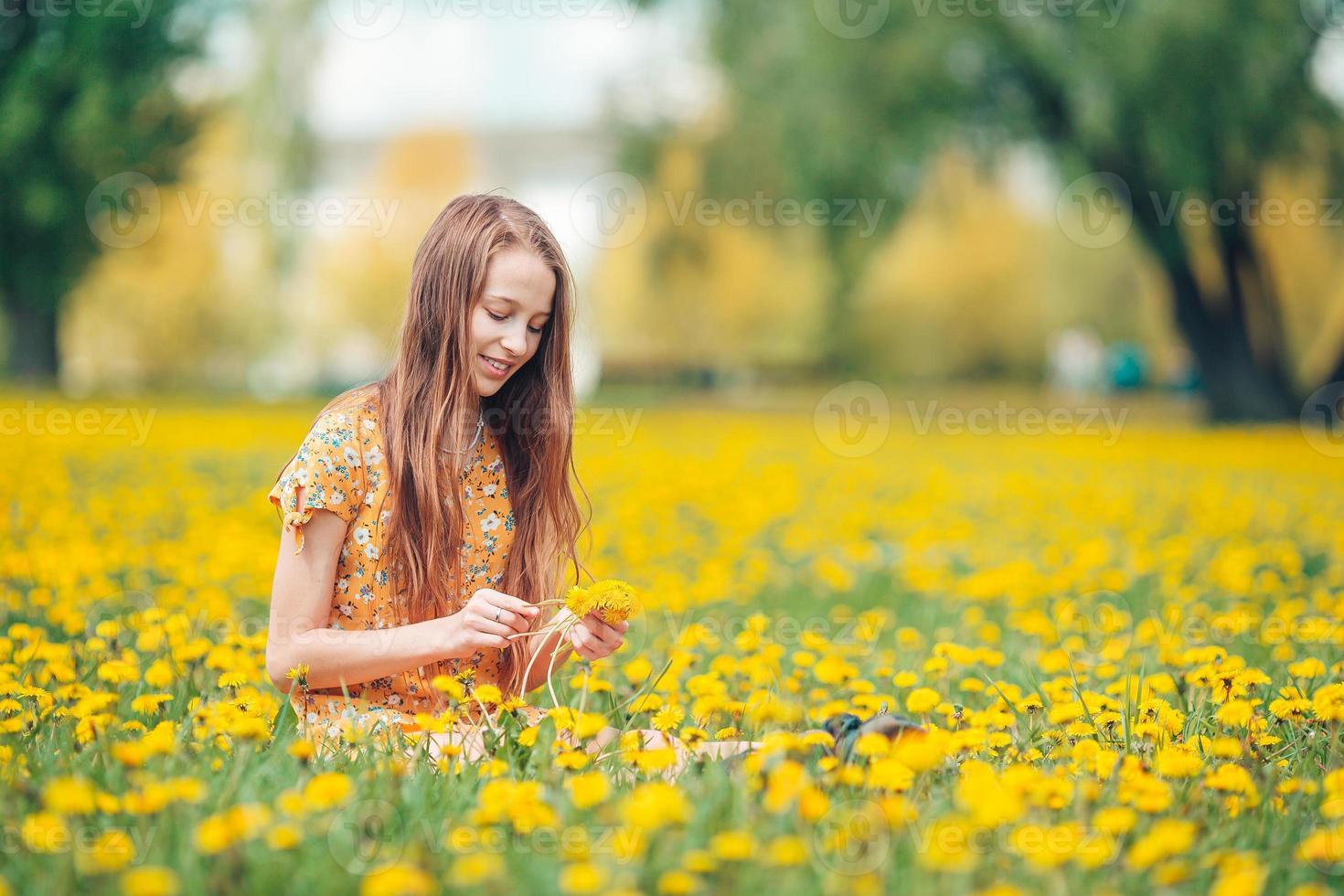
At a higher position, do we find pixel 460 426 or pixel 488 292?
pixel 488 292

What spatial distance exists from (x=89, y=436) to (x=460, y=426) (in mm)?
8277

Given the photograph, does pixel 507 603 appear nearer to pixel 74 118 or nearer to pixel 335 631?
pixel 335 631

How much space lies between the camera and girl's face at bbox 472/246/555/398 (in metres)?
2.29

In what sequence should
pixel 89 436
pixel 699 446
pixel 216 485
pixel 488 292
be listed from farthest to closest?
pixel 699 446
pixel 89 436
pixel 216 485
pixel 488 292

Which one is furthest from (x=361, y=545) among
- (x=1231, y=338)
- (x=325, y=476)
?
(x=1231, y=338)

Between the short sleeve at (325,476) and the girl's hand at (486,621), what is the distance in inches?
14.3

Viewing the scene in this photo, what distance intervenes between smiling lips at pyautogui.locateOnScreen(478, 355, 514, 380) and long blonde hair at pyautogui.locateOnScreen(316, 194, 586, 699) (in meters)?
0.02

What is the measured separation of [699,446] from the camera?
10.9 m

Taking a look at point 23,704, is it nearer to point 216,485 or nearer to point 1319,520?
point 216,485

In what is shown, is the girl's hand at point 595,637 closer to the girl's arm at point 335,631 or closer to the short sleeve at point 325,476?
the girl's arm at point 335,631

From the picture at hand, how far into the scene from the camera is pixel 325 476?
2.17 meters

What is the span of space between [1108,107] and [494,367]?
10578 mm

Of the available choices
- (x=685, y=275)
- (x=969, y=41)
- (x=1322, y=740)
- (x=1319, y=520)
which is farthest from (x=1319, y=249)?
(x=1322, y=740)

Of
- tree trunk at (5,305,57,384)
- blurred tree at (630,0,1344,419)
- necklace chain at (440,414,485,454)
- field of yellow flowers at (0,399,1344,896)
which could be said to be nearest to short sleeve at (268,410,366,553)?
necklace chain at (440,414,485,454)
